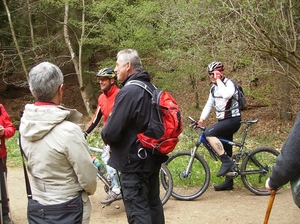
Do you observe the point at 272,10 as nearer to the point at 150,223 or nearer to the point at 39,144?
the point at 150,223

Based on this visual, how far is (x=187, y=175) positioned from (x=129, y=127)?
104 inches

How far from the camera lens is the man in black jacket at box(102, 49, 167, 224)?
3467 mm

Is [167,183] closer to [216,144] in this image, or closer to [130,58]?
[216,144]

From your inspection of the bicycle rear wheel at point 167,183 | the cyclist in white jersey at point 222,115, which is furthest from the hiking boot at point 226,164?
the bicycle rear wheel at point 167,183

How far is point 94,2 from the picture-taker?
15398mm

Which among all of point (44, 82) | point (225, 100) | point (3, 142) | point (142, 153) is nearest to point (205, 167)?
point (225, 100)

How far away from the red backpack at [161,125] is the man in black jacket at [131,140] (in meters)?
0.06

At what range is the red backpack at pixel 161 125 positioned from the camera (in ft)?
11.5

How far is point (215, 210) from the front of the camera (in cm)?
532

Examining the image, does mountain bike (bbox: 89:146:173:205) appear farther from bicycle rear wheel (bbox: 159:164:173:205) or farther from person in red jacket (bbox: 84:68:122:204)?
person in red jacket (bbox: 84:68:122:204)

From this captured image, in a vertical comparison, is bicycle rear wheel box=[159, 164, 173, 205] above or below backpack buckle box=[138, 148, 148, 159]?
below

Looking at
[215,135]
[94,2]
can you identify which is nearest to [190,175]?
[215,135]

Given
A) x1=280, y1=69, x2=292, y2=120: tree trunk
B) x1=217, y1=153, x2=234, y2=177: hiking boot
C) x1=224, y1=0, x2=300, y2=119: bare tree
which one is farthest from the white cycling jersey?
x1=280, y1=69, x2=292, y2=120: tree trunk

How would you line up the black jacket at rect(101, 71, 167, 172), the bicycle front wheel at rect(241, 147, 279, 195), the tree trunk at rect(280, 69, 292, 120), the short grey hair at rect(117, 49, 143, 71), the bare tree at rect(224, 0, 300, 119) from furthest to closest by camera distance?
the tree trunk at rect(280, 69, 292, 120), the bare tree at rect(224, 0, 300, 119), the bicycle front wheel at rect(241, 147, 279, 195), the short grey hair at rect(117, 49, 143, 71), the black jacket at rect(101, 71, 167, 172)
